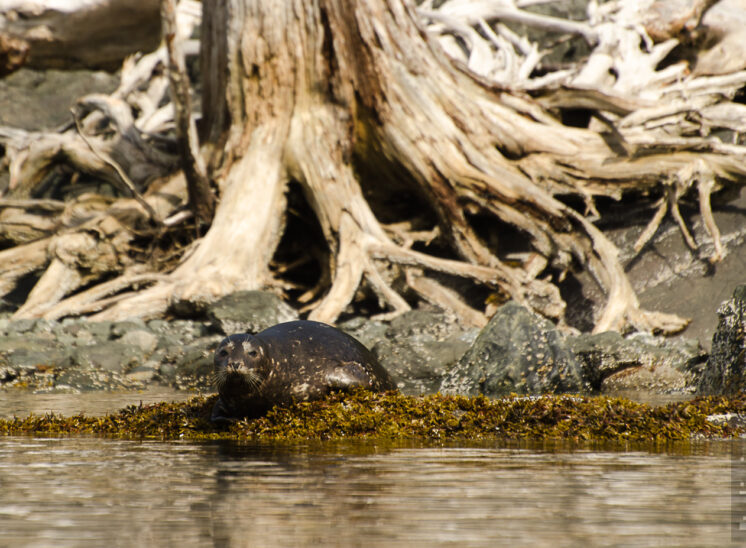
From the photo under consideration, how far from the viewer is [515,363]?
23.4ft

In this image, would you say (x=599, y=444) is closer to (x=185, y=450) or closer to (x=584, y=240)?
(x=185, y=450)

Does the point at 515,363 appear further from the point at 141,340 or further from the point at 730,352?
the point at 141,340

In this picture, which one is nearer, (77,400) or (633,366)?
(77,400)

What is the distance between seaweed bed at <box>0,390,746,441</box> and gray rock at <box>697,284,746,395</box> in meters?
1.03

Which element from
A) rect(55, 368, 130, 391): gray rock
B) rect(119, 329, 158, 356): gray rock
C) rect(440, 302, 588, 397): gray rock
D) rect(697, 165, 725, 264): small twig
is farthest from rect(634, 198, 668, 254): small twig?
Result: rect(55, 368, 130, 391): gray rock

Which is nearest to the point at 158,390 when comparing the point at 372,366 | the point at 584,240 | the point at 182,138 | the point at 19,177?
the point at 372,366

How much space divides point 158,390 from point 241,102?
5.41m

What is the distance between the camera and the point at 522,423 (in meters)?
4.92

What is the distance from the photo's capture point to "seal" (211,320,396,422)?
498 centimetres

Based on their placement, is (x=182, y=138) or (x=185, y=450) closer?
(x=185, y=450)

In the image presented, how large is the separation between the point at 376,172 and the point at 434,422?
8.20 meters

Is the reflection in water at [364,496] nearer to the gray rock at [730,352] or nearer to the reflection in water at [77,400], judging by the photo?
the reflection in water at [77,400]

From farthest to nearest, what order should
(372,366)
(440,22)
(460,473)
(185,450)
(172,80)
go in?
(440,22)
(172,80)
(372,366)
(185,450)
(460,473)

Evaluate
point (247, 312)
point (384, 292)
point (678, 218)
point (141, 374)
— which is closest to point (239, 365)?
point (141, 374)
